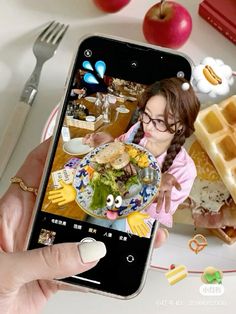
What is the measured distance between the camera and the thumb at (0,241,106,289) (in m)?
0.67

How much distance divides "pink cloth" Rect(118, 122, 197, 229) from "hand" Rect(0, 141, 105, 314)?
0.11 meters

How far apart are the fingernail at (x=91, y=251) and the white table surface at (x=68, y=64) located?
18cm

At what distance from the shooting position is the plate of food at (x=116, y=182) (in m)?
0.74

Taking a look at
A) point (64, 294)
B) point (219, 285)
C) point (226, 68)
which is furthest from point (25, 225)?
point (226, 68)

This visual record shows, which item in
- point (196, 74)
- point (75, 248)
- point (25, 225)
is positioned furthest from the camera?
point (196, 74)

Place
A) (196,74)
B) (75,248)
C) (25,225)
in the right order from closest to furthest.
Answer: (75,248) → (25,225) → (196,74)

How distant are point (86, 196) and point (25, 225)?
101 mm

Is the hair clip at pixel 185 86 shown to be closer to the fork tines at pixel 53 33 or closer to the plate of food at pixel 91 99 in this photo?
the plate of food at pixel 91 99

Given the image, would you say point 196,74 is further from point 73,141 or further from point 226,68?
point 73,141

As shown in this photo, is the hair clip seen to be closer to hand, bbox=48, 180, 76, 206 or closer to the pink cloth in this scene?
the pink cloth

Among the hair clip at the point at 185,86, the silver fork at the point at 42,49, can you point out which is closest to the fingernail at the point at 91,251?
the hair clip at the point at 185,86

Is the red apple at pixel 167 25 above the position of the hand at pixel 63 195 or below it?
above

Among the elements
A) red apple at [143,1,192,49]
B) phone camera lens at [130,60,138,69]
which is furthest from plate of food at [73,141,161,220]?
red apple at [143,1,192,49]

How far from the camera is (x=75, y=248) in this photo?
0.68 metres
